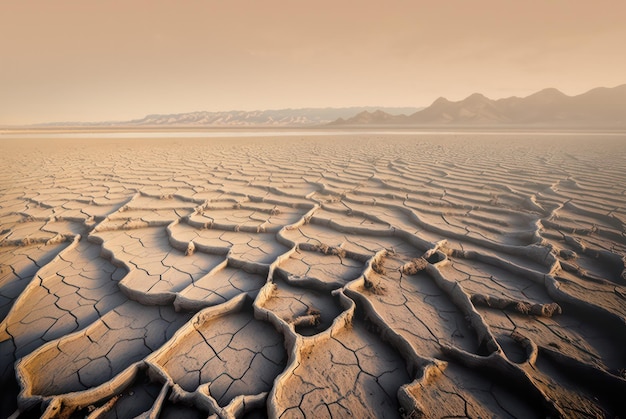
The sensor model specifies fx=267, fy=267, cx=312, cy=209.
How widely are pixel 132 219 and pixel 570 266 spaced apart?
5298 mm

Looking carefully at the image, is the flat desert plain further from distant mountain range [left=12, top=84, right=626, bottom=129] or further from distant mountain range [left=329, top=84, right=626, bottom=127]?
distant mountain range [left=329, top=84, right=626, bottom=127]

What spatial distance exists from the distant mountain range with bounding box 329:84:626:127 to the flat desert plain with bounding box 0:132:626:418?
44.0m

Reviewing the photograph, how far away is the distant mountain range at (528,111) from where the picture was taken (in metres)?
38.8

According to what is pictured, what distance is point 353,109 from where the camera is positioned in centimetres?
14050

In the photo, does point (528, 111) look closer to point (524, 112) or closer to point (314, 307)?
point (524, 112)

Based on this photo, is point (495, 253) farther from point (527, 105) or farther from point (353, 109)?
point (353, 109)

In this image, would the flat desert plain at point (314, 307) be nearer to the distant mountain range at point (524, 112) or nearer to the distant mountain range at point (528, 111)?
the distant mountain range at point (524, 112)

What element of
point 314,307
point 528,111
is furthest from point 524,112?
point 314,307

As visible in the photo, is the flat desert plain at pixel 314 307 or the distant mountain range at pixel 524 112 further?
the distant mountain range at pixel 524 112

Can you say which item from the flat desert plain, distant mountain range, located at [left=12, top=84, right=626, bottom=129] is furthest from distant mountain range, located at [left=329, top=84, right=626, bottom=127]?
the flat desert plain

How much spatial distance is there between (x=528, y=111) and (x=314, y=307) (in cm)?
5842

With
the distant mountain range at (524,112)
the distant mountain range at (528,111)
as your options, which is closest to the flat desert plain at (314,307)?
the distant mountain range at (524,112)

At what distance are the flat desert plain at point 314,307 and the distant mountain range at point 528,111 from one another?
44.0 meters

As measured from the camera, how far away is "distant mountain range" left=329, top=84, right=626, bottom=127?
38.8m
